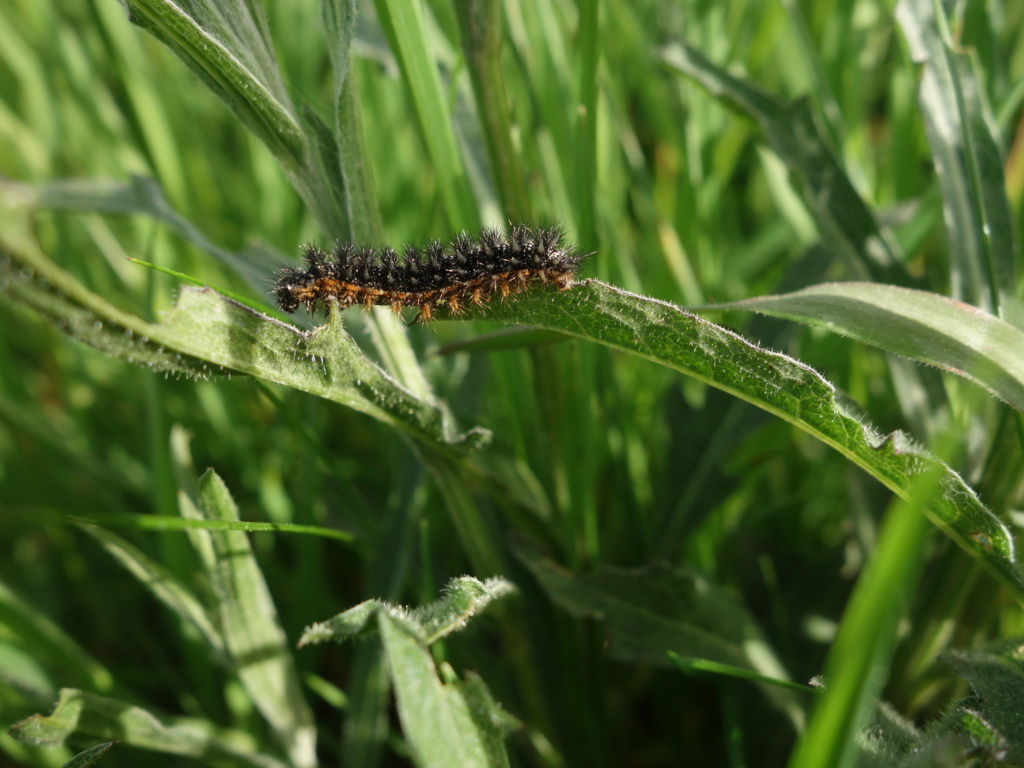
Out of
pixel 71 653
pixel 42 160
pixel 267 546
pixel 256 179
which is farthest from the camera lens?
pixel 42 160

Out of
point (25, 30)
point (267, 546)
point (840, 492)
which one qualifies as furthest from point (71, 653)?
point (25, 30)

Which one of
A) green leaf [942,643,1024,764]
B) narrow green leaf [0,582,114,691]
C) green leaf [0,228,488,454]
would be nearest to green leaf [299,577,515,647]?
green leaf [0,228,488,454]

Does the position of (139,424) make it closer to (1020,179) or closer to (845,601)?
(845,601)

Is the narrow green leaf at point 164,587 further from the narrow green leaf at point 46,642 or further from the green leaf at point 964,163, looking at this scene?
→ the green leaf at point 964,163

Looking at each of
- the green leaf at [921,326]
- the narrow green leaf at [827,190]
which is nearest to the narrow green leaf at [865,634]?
the green leaf at [921,326]

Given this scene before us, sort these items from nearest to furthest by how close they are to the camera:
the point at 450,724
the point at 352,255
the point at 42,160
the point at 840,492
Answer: the point at 450,724
the point at 352,255
the point at 840,492
the point at 42,160

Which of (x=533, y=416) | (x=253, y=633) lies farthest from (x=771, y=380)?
(x=253, y=633)

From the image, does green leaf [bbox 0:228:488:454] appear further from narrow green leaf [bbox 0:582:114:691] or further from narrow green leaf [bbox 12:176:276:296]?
narrow green leaf [bbox 0:582:114:691]

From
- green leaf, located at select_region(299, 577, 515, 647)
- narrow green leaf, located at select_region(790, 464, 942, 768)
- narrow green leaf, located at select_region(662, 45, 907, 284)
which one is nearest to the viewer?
narrow green leaf, located at select_region(790, 464, 942, 768)
